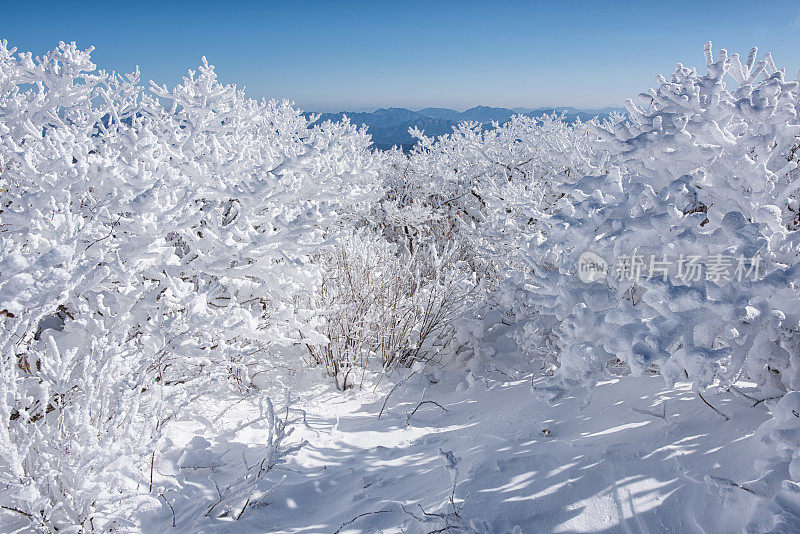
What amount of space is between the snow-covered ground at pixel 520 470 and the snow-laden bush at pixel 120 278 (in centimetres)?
42

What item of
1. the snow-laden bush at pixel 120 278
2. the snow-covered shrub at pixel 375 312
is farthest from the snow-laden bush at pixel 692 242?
the snow-covered shrub at pixel 375 312

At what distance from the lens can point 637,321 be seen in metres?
1.49

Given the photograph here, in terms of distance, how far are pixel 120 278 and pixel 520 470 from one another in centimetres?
223

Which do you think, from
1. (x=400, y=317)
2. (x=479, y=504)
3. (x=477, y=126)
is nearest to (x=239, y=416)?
(x=400, y=317)

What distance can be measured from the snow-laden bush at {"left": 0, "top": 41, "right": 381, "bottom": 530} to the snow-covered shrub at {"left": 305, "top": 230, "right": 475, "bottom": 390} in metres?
0.42

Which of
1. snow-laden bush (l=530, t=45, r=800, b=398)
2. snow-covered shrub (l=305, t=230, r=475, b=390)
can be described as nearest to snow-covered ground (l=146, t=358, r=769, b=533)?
snow-laden bush (l=530, t=45, r=800, b=398)

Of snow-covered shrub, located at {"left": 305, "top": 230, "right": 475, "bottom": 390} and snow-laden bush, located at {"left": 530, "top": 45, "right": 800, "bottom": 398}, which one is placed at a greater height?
snow-laden bush, located at {"left": 530, "top": 45, "right": 800, "bottom": 398}

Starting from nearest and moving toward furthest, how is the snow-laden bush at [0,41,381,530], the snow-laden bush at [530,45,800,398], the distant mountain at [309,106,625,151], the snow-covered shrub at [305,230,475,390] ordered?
the snow-laden bush at [530,45,800,398] < the snow-laden bush at [0,41,381,530] < the snow-covered shrub at [305,230,475,390] < the distant mountain at [309,106,625,151]

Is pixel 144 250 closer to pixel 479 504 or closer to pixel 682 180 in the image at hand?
pixel 479 504

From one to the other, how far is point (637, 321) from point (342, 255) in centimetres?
289

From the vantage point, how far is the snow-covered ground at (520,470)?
4.76ft

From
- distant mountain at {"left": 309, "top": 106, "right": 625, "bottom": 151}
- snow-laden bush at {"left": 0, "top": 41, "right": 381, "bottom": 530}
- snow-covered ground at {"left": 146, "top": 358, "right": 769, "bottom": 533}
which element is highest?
distant mountain at {"left": 309, "top": 106, "right": 625, "bottom": 151}

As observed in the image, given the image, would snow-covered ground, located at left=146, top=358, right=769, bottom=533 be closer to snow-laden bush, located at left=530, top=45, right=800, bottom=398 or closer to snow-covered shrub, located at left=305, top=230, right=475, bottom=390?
snow-laden bush, located at left=530, top=45, right=800, bottom=398

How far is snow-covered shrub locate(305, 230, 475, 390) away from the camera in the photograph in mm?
3559
